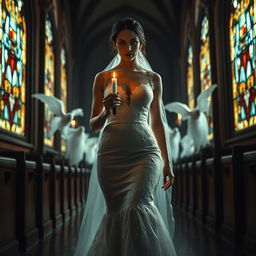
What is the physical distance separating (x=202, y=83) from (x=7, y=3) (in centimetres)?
587

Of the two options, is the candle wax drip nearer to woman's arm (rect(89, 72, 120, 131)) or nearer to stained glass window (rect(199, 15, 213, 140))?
woman's arm (rect(89, 72, 120, 131))

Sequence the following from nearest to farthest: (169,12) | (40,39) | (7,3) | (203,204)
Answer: (203,204)
(7,3)
(40,39)
(169,12)

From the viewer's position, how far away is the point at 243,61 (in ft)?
23.5

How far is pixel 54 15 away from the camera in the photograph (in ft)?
38.7

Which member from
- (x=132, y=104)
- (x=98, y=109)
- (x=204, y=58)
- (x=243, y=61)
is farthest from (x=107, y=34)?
(x=132, y=104)

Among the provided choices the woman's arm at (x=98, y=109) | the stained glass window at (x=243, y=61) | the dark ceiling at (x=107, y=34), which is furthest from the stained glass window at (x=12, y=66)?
the dark ceiling at (x=107, y=34)

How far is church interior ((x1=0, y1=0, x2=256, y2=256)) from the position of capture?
450cm

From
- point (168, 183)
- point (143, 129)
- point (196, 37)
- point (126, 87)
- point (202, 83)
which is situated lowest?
point (168, 183)

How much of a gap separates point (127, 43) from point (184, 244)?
9.30ft

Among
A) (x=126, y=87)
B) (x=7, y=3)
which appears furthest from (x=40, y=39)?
(x=126, y=87)

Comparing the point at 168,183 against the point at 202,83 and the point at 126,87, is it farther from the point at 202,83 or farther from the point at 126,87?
the point at 202,83

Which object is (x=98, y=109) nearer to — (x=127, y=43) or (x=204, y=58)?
(x=127, y=43)

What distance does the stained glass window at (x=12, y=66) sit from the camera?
6.94 metres

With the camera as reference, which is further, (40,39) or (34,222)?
(40,39)
